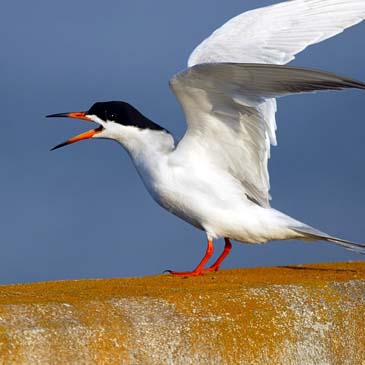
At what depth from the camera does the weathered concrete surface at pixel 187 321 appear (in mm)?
6965

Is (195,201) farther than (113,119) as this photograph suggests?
No

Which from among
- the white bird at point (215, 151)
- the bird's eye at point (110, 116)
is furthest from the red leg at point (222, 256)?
the bird's eye at point (110, 116)

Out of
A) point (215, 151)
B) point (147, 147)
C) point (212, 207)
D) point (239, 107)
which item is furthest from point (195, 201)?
point (239, 107)

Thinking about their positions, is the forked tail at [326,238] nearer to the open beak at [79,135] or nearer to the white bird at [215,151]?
the white bird at [215,151]

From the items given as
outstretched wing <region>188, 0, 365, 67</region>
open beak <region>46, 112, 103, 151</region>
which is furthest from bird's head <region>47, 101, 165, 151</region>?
outstretched wing <region>188, 0, 365, 67</region>

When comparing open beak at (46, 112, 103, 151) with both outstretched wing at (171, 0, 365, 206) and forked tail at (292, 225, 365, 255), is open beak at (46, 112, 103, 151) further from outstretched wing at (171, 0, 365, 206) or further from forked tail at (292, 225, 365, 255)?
forked tail at (292, 225, 365, 255)

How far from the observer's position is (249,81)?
29.2ft

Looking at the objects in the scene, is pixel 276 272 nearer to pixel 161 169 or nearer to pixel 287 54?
pixel 161 169

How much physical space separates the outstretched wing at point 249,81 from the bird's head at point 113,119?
18.6 inches

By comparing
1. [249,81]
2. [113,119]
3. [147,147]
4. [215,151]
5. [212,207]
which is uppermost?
[249,81]

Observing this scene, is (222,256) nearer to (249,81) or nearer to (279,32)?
(249,81)

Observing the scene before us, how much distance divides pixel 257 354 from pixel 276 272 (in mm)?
1954

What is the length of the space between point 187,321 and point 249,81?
7.45ft

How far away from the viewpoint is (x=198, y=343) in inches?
294
